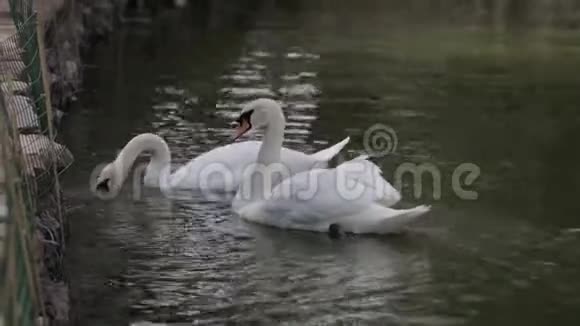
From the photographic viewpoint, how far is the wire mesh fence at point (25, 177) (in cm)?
488

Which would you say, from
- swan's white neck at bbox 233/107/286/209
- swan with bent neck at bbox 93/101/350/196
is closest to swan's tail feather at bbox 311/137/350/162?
swan with bent neck at bbox 93/101/350/196

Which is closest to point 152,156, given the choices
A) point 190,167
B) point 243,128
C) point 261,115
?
point 190,167

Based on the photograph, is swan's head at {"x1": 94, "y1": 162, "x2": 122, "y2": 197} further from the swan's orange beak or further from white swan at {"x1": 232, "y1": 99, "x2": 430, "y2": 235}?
white swan at {"x1": 232, "y1": 99, "x2": 430, "y2": 235}

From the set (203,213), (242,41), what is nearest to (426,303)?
(203,213)

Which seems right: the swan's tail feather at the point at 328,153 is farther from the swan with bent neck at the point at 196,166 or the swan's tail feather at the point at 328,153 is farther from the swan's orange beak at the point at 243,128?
the swan's orange beak at the point at 243,128

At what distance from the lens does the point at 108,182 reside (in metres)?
10.0

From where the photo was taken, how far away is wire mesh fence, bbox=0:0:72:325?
4879mm

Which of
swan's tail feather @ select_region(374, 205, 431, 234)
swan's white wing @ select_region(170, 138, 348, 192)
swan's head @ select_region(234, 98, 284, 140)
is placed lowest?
swan's tail feather @ select_region(374, 205, 431, 234)

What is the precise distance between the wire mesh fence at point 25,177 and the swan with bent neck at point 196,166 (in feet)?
1.45

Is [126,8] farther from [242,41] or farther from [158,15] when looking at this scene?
[242,41]

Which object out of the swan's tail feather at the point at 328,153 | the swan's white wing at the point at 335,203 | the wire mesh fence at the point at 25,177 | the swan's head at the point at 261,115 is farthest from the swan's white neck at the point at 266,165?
the wire mesh fence at the point at 25,177

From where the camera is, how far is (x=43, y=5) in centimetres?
1431

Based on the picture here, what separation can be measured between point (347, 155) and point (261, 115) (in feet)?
5.20

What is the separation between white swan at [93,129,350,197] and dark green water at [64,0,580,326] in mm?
179
